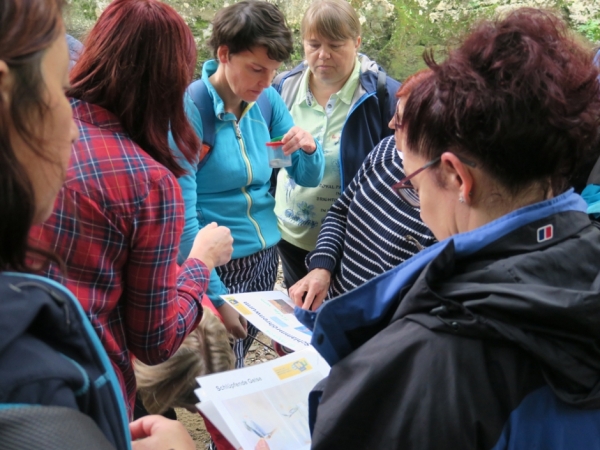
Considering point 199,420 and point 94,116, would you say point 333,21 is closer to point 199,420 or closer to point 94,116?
point 94,116

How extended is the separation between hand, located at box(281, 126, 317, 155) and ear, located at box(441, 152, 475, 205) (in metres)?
1.40

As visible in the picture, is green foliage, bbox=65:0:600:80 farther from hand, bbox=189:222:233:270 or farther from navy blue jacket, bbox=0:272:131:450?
navy blue jacket, bbox=0:272:131:450

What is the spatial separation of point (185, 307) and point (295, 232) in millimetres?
1538

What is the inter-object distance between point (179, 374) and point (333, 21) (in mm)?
2034

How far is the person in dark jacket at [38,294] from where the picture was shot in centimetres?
60

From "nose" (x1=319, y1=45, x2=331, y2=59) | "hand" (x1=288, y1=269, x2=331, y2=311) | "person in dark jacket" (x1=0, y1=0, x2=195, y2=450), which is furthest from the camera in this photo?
"nose" (x1=319, y1=45, x2=331, y2=59)

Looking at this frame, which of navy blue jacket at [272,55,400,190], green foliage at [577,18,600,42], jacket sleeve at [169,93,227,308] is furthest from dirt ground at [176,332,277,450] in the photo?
green foliage at [577,18,600,42]

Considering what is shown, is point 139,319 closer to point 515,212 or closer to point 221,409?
point 221,409

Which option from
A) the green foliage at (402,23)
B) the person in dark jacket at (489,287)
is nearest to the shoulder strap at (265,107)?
the person in dark jacket at (489,287)

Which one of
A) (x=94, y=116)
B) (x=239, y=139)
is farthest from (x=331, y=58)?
(x=94, y=116)

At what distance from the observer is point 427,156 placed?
1.15 meters

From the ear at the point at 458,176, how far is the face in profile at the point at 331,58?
6.42 feet

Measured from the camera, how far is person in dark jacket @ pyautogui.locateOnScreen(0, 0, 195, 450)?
0.60 meters

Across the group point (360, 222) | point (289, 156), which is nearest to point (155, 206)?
point (360, 222)
